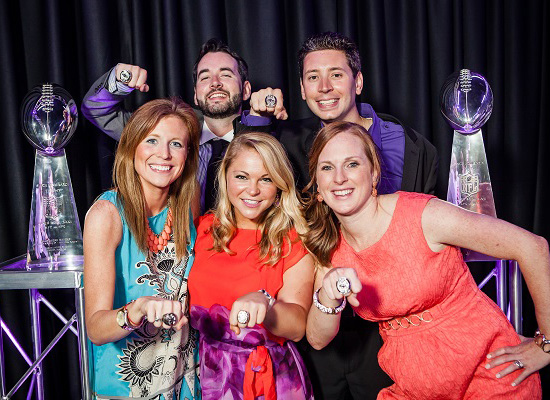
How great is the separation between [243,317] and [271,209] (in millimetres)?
550

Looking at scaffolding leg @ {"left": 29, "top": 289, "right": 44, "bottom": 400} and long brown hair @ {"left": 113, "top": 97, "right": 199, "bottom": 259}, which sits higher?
long brown hair @ {"left": 113, "top": 97, "right": 199, "bottom": 259}

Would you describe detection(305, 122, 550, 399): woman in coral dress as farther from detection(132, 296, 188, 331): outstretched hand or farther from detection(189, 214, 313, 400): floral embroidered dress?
detection(132, 296, 188, 331): outstretched hand

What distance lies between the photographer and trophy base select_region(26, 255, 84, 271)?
1958 millimetres

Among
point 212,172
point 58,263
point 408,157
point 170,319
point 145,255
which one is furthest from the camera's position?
point 212,172

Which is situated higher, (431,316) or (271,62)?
(271,62)

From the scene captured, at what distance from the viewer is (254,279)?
5.56ft

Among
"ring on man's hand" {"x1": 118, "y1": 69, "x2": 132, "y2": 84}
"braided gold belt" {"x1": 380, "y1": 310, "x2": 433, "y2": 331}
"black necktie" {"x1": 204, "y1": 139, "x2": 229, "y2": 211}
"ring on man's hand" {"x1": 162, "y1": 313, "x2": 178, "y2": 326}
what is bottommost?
"braided gold belt" {"x1": 380, "y1": 310, "x2": 433, "y2": 331}

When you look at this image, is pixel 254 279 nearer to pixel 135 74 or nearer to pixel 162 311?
pixel 162 311

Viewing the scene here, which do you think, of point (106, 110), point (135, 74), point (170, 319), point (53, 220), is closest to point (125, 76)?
point (135, 74)

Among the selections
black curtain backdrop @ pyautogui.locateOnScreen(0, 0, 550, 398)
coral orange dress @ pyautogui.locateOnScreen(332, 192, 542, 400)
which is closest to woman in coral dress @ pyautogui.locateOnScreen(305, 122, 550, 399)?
coral orange dress @ pyautogui.locateOnScreen(332, 192, 542, 400)

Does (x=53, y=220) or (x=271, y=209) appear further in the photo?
(x=53, y=220)

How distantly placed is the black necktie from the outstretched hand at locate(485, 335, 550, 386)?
1149 mm

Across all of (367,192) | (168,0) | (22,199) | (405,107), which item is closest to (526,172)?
(405,107)

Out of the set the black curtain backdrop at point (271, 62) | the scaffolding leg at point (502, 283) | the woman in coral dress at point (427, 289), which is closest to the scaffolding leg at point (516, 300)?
the scaffolding leg at point (502, 283)
